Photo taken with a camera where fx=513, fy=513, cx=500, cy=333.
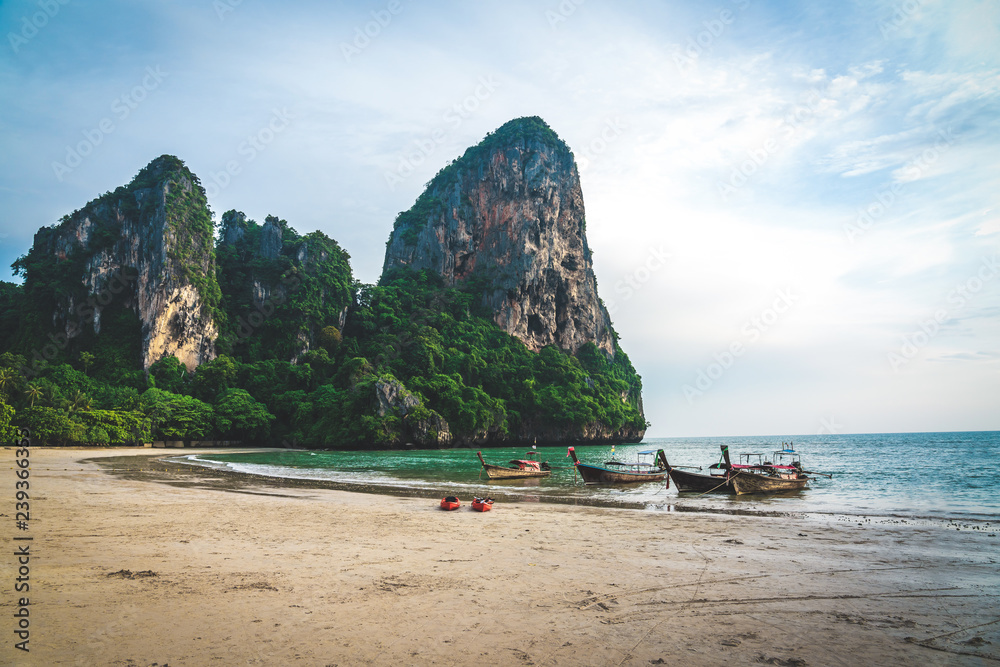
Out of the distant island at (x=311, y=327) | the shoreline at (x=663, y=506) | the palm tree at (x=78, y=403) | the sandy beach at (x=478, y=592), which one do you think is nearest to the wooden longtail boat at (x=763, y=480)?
the shoreline at (x=663, y=506)

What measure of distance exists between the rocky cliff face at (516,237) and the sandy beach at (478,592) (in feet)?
298

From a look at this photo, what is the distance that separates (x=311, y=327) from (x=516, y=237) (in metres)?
45.3

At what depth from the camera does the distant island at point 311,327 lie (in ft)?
212

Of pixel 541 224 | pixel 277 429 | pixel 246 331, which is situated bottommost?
pixel 277 429

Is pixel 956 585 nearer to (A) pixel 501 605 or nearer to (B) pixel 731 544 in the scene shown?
(B) pixel 731 544

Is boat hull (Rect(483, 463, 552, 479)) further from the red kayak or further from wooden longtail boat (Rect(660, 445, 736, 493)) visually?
the red kayak

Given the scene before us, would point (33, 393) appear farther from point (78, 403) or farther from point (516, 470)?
point (516, 470)

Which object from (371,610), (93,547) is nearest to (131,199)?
(93,547)

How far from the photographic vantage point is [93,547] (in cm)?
865

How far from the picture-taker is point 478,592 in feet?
23.2

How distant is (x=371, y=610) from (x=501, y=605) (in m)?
1.62

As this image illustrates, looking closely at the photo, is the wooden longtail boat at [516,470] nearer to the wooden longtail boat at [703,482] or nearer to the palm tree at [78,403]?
the wooden longtail boat at [703,482]

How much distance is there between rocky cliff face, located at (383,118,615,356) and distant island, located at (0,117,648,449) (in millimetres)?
420

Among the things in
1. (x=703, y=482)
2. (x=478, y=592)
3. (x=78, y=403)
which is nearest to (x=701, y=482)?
(x=703, y=482)
